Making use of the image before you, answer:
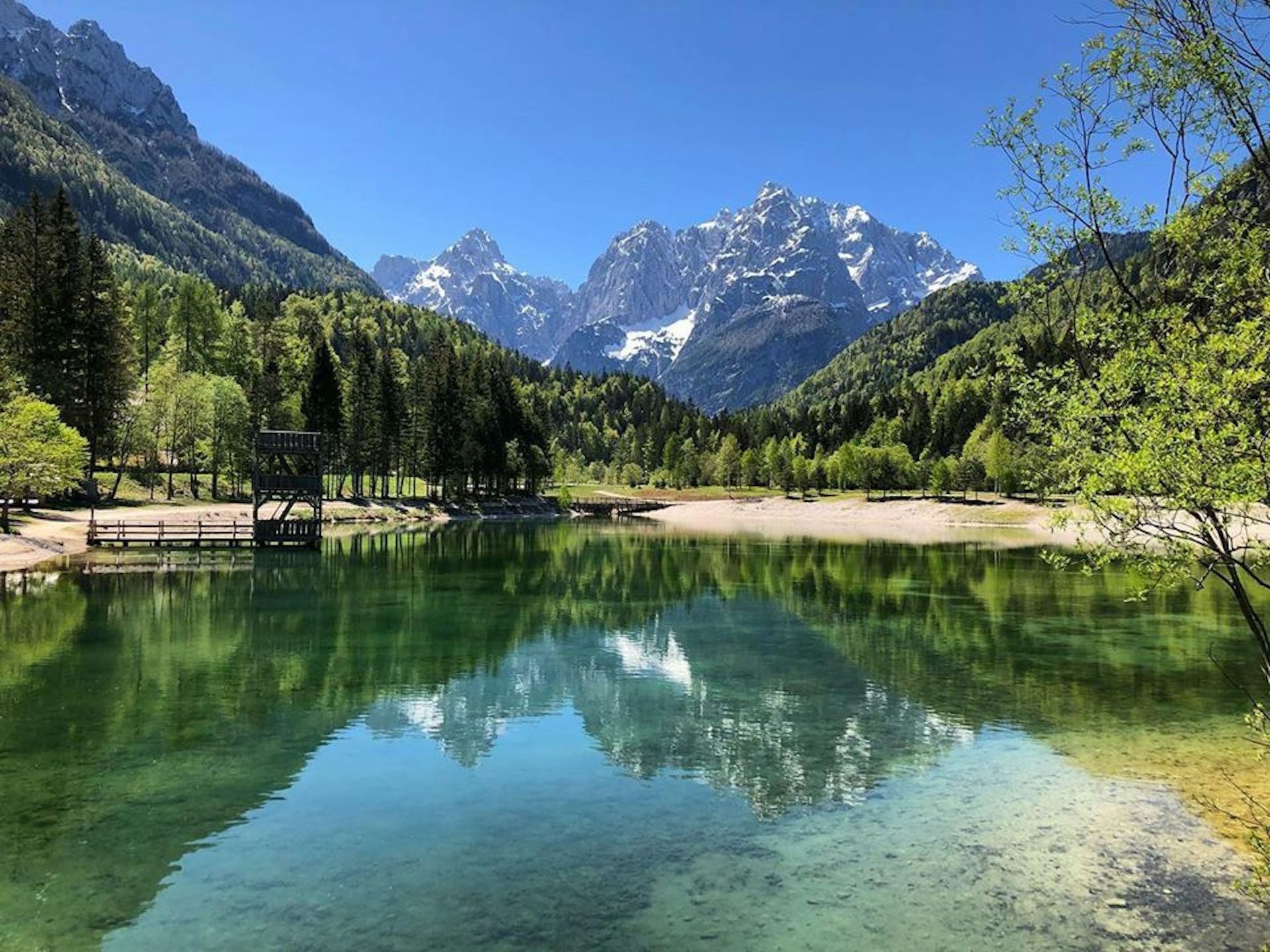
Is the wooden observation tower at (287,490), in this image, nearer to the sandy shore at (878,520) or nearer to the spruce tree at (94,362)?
the spruce tree at (94,362)

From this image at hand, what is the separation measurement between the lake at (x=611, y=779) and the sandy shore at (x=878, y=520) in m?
60.4

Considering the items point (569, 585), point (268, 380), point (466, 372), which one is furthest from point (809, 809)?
point (466, 372)

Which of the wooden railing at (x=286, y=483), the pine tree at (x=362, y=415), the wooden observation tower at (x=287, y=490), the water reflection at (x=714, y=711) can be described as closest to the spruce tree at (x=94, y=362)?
the wooden observation tower at (x=287, y=490)

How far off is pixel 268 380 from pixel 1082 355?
342 feet

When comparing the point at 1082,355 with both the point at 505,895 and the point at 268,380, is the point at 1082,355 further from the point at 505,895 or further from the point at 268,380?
the point at 268,380

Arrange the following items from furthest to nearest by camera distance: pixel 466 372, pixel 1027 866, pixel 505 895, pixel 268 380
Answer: pixel 466 372, pixel 268 380, pixel 1027 866, pixel 505 895

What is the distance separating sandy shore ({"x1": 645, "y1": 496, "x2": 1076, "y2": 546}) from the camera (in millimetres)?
98625

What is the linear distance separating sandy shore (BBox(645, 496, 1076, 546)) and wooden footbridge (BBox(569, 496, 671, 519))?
4.25 metres

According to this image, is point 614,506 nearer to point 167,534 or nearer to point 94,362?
point 94,362

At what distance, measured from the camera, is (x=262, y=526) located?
225 feet

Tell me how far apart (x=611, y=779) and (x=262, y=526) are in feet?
197

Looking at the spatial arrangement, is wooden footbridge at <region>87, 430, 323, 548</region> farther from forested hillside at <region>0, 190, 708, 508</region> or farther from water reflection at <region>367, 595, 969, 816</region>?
water reflection at <region>367, 595, 969, 816</region>

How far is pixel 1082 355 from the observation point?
12328mm

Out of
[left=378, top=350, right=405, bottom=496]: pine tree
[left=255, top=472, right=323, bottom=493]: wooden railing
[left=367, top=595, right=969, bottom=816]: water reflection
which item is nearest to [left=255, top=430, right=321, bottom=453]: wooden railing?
[left=255, top=472, right=323, bottom=493]: wooden railing
